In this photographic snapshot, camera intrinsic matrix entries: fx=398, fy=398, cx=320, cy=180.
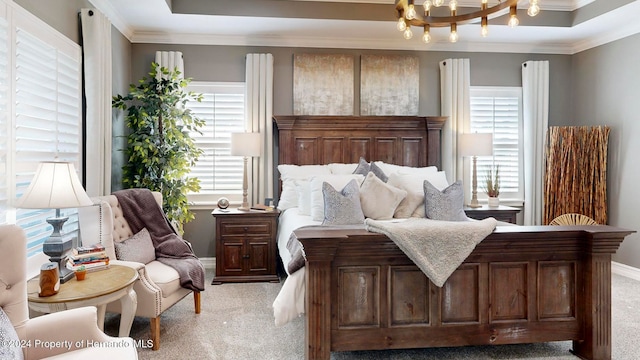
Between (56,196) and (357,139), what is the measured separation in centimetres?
327

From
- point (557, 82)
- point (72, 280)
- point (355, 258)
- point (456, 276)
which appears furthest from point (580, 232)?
point (557, 82)

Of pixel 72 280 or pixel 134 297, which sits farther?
pixel 134 297

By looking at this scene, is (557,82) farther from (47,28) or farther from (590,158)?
(47,28)

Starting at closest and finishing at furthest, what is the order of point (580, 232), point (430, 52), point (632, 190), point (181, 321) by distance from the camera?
1. point (580, 232)
2. point (181, 321)
3. point (632, 190)
4. point (430, 52)

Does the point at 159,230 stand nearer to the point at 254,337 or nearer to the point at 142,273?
the point at 142,273

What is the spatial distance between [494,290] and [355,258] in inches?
36.5

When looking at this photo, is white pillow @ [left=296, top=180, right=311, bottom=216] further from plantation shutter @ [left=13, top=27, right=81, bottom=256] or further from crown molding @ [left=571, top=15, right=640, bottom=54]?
crown molding @ [left=571, top=15, right=640, bottom=54]

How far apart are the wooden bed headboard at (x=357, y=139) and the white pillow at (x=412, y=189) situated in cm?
74

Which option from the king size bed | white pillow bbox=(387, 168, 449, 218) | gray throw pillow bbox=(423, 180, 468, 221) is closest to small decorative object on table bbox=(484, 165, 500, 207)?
white pillow bbox=(387, 168, 449, 218)

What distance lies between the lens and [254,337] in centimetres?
293

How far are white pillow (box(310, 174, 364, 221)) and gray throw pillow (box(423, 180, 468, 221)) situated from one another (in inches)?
26.9

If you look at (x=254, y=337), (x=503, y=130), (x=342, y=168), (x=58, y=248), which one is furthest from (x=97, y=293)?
(x=503, y=130)

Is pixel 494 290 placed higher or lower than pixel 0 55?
lower

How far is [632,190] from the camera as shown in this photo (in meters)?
4.52
